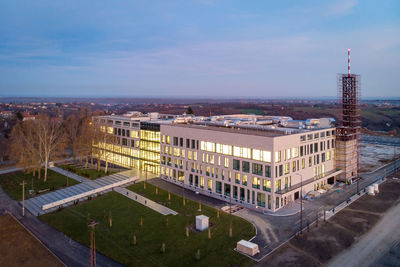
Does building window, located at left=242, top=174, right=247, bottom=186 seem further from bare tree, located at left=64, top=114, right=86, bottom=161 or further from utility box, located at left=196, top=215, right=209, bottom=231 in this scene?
bare tree, located at left=64, top=114, right=86, bottom=161

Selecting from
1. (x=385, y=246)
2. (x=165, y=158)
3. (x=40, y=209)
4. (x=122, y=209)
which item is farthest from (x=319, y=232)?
(x=40, y=209)

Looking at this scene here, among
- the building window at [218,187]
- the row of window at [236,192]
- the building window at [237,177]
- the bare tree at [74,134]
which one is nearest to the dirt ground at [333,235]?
the row of window at [236,192]

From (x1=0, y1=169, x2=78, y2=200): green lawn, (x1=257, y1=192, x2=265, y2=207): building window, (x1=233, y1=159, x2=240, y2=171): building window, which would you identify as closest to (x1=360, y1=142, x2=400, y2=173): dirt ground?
(x1=257, y1=192, x2=265, y2=207): building window

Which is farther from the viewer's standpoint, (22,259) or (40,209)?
(40,209)

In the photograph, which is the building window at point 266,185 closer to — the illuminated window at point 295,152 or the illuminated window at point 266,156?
the illuminated window at point 266,156

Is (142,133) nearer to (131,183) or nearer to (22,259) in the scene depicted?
(131,183)

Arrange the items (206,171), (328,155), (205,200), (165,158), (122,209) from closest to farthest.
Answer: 1. (122,209)
2. (205,200)
3. (206,171)
4. (328,155)
5. (165,158)
